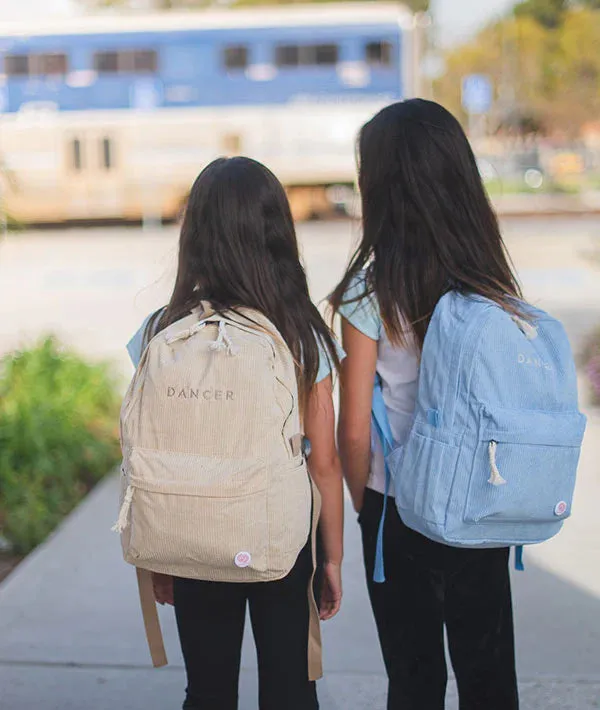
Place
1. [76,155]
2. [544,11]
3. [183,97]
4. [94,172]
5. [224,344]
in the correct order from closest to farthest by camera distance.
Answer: [224,344]
[94,172]
[76,155]
[183,97]
[544,11]

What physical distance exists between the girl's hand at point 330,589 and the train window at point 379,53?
20649mm

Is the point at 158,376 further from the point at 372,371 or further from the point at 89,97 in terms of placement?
the point at 89,97

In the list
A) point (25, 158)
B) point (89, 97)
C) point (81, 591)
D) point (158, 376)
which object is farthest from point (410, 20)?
point (158, 376)

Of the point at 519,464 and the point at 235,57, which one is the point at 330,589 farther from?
the point at 235,57

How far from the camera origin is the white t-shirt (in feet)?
7.45

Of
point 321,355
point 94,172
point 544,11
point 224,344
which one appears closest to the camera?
point 224,344

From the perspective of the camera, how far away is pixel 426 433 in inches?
84.9

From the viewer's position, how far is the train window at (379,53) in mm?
21828

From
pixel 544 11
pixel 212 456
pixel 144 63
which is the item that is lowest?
pixel 212 456

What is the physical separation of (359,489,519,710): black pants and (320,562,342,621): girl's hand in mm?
75

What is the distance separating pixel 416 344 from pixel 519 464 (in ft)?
1.23

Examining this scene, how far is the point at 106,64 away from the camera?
22266 millimetres

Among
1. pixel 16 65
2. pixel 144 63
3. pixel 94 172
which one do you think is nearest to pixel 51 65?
pixel 16 65

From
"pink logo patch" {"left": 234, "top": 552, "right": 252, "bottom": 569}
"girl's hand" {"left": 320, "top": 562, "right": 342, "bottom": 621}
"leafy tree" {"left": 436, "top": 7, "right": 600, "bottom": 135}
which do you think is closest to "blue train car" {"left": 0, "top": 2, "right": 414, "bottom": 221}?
"leafy tree" {"left": 436, "top": 7, "right": 600, "bottom": 135}
